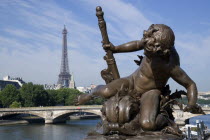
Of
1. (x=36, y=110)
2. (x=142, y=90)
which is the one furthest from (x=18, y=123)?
(x=142, y=90)

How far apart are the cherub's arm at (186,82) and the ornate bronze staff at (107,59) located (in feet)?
3.10

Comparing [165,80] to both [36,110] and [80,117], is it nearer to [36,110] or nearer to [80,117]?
[36,110]

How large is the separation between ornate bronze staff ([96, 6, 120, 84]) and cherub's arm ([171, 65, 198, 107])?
0.94 m

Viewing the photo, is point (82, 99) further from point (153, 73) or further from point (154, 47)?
point (154, 47)

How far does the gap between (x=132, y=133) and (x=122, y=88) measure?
62 cm

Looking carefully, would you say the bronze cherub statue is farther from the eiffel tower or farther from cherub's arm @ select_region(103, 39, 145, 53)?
the eiffel tower

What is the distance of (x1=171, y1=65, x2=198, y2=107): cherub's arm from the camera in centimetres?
409

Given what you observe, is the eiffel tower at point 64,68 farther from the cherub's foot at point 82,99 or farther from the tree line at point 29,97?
the cherub's foot at point 82,99

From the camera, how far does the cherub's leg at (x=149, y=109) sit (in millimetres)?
3795

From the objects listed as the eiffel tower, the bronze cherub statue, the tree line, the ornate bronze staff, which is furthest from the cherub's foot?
the eiffel tower

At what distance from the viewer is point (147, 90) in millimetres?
4309

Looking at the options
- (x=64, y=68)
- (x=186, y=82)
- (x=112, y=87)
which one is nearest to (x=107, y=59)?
(x=112, y=87)

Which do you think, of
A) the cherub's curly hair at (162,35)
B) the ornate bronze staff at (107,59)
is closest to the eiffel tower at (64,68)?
the ornate bronze staff at (107,59)

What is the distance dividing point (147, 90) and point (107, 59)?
2.51 ft
